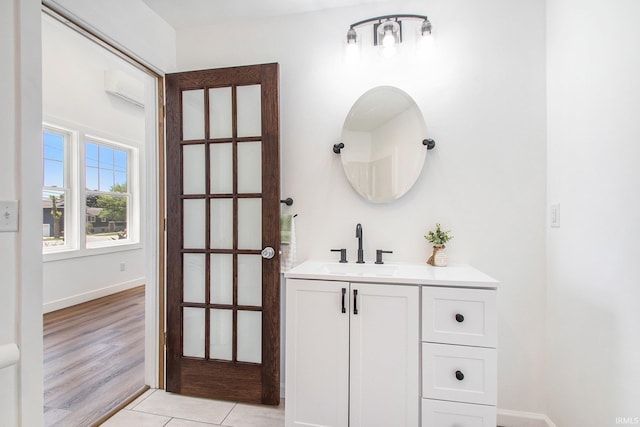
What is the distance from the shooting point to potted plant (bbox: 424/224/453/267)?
6.14 feet

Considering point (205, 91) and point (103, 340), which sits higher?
point (205, 91)

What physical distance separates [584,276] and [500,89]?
3.67 ft

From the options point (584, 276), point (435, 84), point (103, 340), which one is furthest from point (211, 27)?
point (103, 340)

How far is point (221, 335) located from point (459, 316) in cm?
149

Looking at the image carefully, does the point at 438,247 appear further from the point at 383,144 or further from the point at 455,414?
the point at 455,414

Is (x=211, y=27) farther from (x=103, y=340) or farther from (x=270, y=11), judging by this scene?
(x=103, y=340)

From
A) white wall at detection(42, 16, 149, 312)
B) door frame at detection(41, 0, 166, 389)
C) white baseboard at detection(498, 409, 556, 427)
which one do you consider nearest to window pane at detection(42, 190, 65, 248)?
white wall at detection(42, 16, 149, 312)

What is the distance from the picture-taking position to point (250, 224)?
209 cm

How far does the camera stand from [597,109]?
4.51 ft

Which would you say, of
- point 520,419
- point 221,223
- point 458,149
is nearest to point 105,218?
point 221,223

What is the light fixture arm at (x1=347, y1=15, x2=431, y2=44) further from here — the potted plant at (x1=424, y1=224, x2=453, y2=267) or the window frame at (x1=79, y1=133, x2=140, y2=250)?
the window frame at (x1=79, y1=133, x2=140, y2=250)

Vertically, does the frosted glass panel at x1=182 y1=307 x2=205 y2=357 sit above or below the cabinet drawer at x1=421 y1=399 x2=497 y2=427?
above

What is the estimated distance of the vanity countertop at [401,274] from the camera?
1508 mm

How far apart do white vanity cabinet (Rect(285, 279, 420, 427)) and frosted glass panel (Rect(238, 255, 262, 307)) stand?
457 mm
